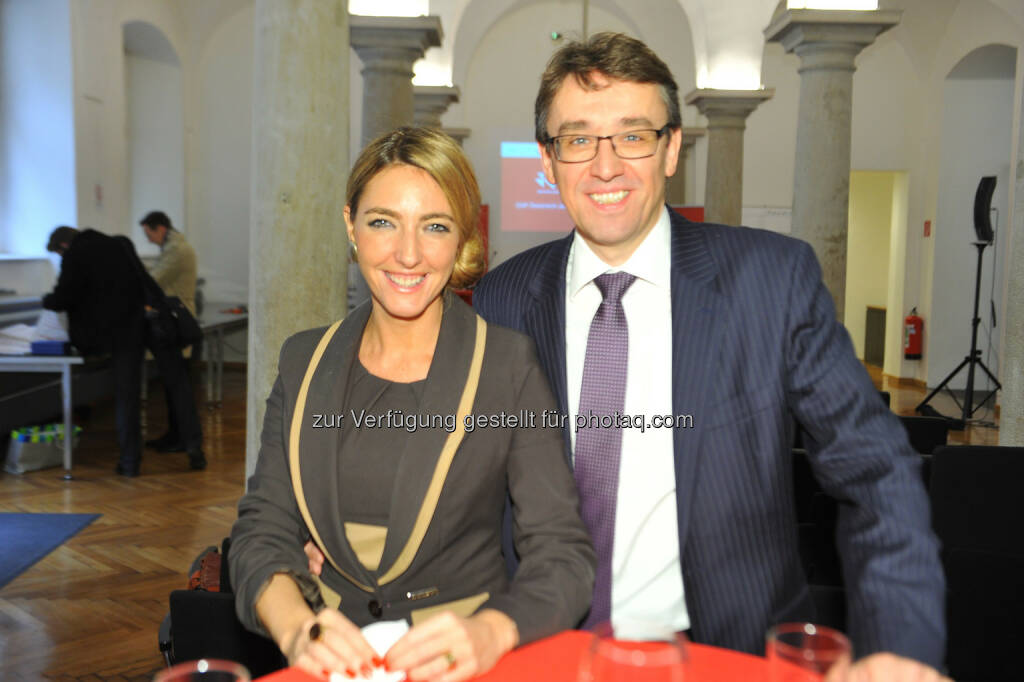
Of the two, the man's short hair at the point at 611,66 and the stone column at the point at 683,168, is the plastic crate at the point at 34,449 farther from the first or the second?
the stone column at the point at 683,168

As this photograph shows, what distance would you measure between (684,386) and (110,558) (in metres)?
4.11

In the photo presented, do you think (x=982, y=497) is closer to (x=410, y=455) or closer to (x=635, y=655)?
(x=410, y=455)

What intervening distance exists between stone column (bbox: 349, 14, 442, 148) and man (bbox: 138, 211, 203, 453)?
95.8 inches

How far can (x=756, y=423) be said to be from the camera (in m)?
1.74

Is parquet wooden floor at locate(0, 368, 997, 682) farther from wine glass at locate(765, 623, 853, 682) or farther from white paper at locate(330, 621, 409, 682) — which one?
wine glass at locate(765, 623, 853, 682)

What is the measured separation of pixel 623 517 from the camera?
69.4 inches

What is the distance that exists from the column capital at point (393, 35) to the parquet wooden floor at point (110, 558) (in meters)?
3.54

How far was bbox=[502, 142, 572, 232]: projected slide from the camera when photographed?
48.1ft

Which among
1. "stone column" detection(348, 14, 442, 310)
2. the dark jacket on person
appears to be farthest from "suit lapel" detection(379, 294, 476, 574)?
"stone column" detection(348, 14, 442, 310)

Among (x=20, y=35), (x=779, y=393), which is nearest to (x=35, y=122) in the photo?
(x=20, y=35)

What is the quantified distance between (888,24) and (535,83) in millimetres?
8576

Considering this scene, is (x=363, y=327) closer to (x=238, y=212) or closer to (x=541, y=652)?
(x=541, y=652)

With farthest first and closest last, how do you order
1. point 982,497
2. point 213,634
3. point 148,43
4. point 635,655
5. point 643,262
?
point 148,43 → point 982,497 → point 213,634 → point 643,262 → point 635,655

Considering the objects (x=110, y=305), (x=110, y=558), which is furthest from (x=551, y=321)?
(x=110, y=305)
